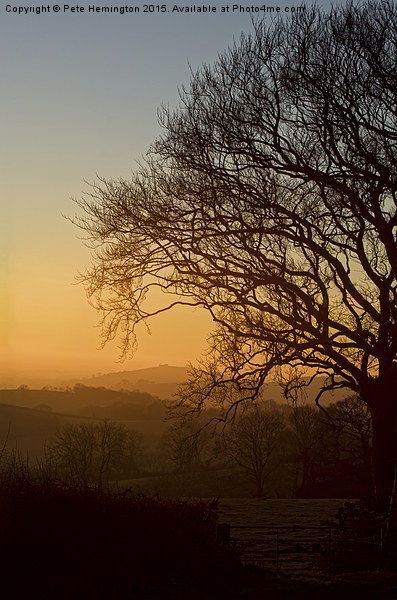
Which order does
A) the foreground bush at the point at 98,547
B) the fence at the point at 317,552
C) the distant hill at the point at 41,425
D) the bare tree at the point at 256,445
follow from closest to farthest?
the foreground bush at the point at 98,547 → the fence at the point at 317,552 → the bare tree at the point at 256,445 → the distant hill at the point at 41,425

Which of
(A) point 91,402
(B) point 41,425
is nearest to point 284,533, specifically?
(B) point 41,425

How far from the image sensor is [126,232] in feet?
54.9

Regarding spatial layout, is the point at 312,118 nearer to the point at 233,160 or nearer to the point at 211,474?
the point at 233,160

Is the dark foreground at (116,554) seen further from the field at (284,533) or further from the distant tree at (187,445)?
the distant tree at (187,445)

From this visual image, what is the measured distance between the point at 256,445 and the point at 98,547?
2202 inches

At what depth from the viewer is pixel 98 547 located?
9.73 metres

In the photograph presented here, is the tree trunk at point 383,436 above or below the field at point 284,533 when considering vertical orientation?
above

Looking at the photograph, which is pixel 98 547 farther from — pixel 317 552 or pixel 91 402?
pixel 91 402

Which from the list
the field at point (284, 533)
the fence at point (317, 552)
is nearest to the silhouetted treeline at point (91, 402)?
the field at point (284, 533)

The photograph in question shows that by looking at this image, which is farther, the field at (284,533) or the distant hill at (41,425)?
the distant hill at (41,425)

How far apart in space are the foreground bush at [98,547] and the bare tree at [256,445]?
171 ft

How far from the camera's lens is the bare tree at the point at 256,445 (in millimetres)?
63062

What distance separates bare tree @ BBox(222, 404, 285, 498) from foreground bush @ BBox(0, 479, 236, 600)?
171ft

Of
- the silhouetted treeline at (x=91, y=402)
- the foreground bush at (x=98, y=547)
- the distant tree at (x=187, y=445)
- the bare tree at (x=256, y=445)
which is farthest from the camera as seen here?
the silhouetted treeline at (x=91, y=402)
